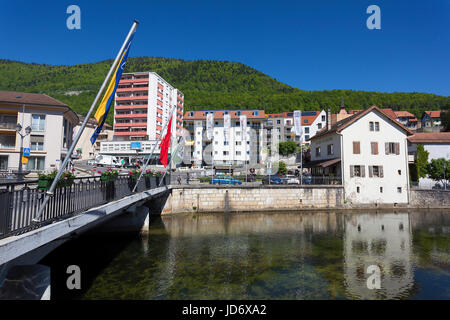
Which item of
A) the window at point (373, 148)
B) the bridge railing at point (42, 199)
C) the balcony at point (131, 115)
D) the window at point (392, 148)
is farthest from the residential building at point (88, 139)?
the window at point (392, 148)

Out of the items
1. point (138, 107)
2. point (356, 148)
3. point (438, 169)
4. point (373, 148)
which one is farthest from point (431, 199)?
point (138, 107)

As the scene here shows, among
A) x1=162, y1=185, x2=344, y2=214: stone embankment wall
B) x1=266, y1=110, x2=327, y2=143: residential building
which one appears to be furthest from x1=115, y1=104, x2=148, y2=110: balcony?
x1=162, y1=185, x2=344, y2=214: stone embankment wall

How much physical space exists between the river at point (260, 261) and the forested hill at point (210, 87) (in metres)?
84.0

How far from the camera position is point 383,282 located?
38.4 feet

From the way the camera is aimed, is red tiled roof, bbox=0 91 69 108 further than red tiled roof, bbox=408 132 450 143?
No

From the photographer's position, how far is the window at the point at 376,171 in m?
32.8

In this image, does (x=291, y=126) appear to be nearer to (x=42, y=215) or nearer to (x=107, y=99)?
(x=107, y=99)

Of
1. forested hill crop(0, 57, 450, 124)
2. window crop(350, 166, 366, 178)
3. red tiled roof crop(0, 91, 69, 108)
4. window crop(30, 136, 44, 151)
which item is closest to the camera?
window crop(350, 166, 366, 178)

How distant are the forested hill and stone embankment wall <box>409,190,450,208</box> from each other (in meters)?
63.1

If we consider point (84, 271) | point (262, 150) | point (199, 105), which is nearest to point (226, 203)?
point (84, 271)

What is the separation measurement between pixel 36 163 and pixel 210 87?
116m

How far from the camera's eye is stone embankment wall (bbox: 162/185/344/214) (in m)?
30.0

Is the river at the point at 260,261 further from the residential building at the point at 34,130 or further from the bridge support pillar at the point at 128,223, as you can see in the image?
the residential building at the point at 34,130

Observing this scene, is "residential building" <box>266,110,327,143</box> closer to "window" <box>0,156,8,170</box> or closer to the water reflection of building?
the water reflection of building
